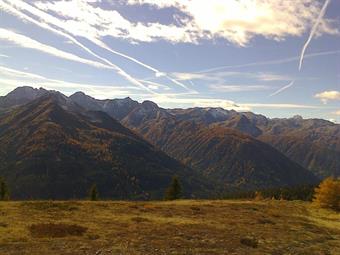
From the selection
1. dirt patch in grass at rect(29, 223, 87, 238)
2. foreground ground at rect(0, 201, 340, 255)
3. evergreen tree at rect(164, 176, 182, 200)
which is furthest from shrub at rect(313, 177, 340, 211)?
dirt patch in grass at rect(29, 223, 87, 238)

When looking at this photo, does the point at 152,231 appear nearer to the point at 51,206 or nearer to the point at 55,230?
the point at 55,230

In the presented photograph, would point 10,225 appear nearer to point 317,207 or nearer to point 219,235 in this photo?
point 219,235

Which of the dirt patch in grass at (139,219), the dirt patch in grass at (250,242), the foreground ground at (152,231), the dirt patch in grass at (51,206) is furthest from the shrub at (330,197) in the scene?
the dirt patch in grass at (51,206)

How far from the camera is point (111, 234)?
31625 mm

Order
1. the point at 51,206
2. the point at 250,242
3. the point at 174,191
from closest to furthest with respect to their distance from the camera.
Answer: the point at 250,242, the point at 51,206, the point at 174,191

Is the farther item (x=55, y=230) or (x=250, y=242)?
(x=250, y=242)

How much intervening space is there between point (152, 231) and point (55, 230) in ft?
26.7

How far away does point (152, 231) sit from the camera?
34.3m

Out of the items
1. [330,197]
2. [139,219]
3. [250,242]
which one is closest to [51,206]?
[139,219]

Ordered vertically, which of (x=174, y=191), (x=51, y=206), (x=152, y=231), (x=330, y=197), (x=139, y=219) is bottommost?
(x=174, y=191)

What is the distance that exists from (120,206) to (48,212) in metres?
11.1

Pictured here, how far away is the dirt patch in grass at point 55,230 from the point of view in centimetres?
3042

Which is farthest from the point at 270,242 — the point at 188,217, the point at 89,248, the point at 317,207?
the point at 317,207

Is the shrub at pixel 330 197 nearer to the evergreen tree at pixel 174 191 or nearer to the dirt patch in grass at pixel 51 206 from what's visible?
the dirt patch in grass at pixel 51 206
